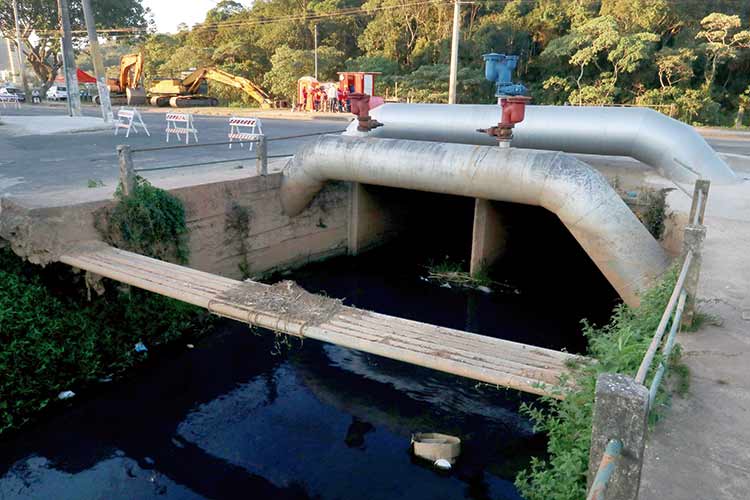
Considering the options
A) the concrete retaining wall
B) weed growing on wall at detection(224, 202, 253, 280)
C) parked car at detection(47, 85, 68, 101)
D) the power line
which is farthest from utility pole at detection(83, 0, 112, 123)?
parked car at detection(47, 85, 68, 101)

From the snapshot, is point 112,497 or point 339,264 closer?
point 112,497

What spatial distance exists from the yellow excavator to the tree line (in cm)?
291

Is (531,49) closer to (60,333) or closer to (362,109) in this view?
(362,109)

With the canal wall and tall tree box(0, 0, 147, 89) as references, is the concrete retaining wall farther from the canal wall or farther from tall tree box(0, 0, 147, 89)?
tall tree box(0, 0, 147, 89)

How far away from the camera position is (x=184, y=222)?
873 centimetres

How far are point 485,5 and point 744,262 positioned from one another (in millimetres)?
33106

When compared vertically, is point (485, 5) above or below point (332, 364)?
above

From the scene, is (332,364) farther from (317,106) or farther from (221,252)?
(317,106)

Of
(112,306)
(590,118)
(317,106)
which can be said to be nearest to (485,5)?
(317,106)

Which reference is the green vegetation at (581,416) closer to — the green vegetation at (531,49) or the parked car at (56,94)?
the green vegetation at (531,49)

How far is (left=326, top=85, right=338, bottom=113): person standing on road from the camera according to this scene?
99.5 ft

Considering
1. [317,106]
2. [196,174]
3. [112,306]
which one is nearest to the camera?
[112,306]

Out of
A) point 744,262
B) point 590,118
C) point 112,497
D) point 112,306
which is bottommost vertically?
point 112,497

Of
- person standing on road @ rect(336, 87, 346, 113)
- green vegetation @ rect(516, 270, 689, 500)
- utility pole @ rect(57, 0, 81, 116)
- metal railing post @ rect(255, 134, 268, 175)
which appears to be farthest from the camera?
person standing on road @ rect(336, 87, 346, 113)
